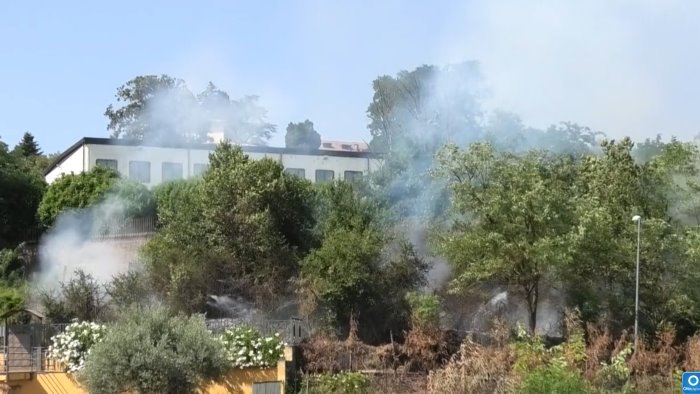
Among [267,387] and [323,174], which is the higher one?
[323,174]

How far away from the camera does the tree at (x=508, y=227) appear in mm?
36781

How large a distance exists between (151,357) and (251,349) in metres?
4.59

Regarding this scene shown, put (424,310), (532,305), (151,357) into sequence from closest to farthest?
(151,357) → (424,310) → (532,305)

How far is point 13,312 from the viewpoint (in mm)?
37719

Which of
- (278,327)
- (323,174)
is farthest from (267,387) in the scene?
(323,174)

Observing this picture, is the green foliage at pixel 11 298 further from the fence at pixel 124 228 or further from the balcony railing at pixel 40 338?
the fence at pixel 124 228

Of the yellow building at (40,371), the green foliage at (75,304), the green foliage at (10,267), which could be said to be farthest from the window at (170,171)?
the yellow building at (40,371)

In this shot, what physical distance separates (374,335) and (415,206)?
12.8 m

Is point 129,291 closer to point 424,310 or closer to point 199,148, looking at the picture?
point 424,310

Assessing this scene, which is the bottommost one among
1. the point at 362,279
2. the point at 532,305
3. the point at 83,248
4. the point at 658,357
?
the point at 658,357

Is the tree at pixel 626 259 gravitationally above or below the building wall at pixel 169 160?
below

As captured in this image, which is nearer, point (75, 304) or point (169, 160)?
point (75, 304)

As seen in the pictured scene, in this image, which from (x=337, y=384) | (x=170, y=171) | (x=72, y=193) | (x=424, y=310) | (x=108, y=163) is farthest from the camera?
(x=170, y=171)

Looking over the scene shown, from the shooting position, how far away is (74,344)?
3481cm
